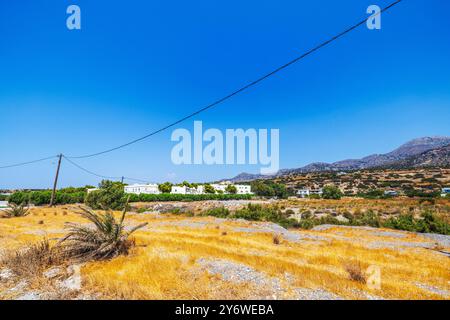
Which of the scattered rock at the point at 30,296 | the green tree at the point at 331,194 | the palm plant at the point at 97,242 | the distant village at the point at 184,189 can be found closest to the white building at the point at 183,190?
the distant village at the point at 184,189

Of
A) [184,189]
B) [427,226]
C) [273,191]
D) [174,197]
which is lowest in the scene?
[174,197]

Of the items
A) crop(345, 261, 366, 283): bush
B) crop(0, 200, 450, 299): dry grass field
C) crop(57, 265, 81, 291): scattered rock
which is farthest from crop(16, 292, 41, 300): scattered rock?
crop(345, 261, 366, 283): bush

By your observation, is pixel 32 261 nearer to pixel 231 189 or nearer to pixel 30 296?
pixel 30 296

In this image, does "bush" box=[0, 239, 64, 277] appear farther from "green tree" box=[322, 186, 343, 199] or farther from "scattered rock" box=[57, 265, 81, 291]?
"green tree" box=[322, 186, 343, 199]

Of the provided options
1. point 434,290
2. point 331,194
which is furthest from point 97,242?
point 331,194

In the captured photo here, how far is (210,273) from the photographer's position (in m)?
4.91

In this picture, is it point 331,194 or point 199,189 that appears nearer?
point 331,194

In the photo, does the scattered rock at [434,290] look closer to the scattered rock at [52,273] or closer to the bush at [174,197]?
the scattered rock at [52,273]

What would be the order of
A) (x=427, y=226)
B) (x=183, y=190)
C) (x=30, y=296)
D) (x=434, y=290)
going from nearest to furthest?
(x=30, y=296)
(x=434, y=290)
(x=427, y=226)
(x=183, y=190)

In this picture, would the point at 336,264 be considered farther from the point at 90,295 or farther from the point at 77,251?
the point at 77,251

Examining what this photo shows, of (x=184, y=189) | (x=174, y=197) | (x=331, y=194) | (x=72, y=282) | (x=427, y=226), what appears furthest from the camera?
(x=184, y=189)

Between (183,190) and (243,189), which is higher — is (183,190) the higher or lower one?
the higher one
